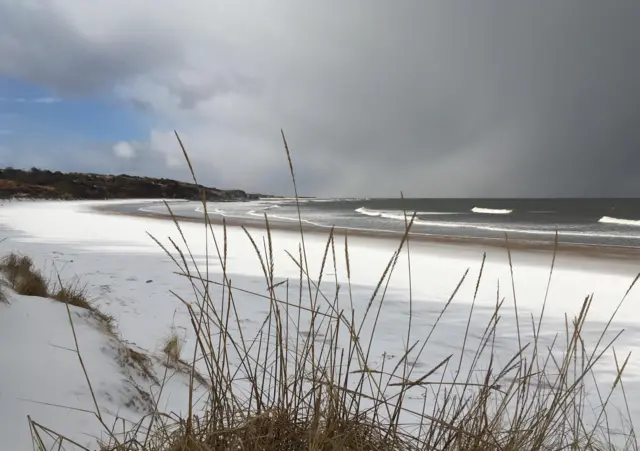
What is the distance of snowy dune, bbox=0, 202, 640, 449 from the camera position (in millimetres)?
1834

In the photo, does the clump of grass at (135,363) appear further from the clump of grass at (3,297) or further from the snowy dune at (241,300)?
the clump of grass at (3,297)

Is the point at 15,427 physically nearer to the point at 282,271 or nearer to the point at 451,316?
the point at 451,316

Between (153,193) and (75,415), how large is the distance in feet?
273

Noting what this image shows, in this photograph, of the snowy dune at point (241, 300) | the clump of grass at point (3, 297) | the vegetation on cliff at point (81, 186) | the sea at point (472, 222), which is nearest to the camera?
the snowy dune at point (241, 300)

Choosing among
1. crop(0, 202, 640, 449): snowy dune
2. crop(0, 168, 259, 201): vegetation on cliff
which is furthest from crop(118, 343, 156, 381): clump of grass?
crop(0, 168, 259, 201): vegetation on cliff

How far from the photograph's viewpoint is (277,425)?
1.27 m

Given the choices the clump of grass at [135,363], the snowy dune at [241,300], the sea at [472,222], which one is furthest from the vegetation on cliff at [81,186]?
the clump of grass at [135,363]

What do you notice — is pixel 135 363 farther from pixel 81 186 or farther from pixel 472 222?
pixel 81 186

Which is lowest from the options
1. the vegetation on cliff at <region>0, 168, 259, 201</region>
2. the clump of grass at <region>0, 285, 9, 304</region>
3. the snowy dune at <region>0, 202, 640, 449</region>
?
the snowy dune at <region>0, 202, 640, 449</region>

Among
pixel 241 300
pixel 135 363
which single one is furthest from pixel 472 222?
pixel 135 363

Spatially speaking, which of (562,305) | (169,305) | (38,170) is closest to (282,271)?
(169,305)

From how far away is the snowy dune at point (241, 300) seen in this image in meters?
1.83

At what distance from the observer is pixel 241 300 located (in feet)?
16.9

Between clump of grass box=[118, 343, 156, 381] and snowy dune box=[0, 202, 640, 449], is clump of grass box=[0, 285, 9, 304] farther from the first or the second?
clump of grass box=[118, 343, 156, 381]
